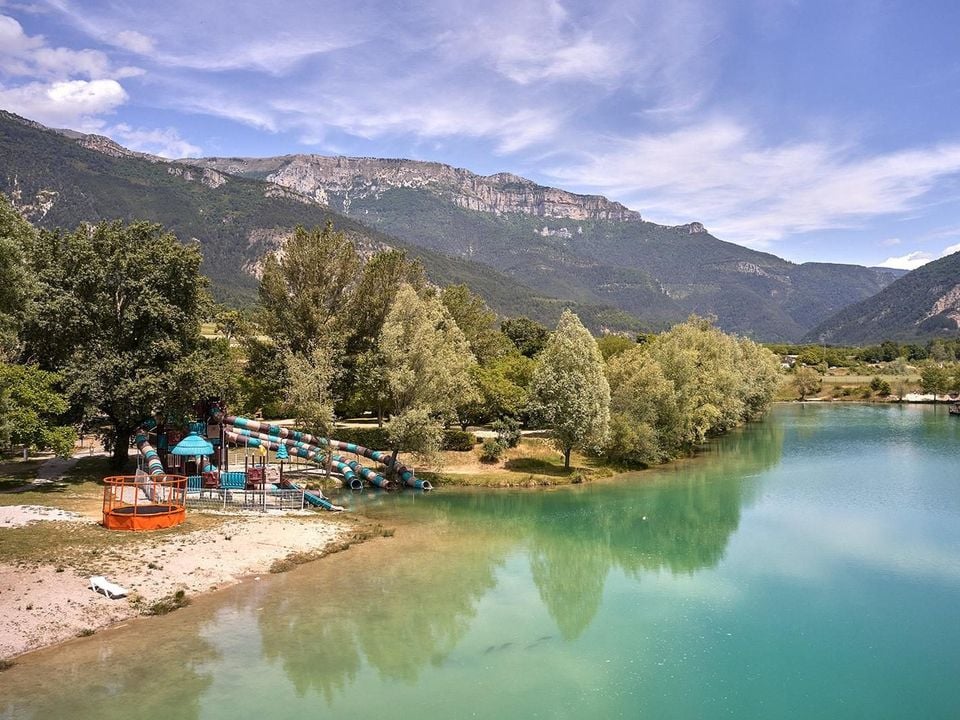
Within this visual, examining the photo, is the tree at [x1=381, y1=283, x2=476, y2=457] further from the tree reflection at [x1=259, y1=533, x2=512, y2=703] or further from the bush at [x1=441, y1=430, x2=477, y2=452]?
the tree reflection at [x1=259, y1=533, x2=512, y2=703]

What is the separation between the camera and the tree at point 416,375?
140ft

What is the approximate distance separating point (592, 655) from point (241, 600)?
11893 millimetres

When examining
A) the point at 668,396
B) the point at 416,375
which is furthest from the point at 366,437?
the point at 668,396

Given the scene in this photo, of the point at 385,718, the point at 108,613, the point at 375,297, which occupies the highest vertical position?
the point at 375,297

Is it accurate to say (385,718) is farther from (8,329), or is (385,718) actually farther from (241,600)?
(8,329)

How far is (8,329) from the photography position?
Result: 30922mm

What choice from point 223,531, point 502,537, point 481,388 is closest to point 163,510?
point 223,531

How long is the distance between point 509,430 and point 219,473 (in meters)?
23.6

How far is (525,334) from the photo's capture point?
100812mm

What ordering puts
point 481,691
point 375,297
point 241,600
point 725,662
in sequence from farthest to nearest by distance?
point 375,297, point 241,600, point 725,662, point 481,691

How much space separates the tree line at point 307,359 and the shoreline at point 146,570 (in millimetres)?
9514

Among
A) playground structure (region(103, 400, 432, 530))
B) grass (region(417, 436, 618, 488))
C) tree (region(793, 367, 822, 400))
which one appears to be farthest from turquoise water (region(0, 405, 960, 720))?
tree (region(793, 367, 822, 400))

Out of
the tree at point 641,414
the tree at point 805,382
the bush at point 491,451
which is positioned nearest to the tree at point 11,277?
the bush at point 491,451

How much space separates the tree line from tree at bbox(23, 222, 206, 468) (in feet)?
0.31
